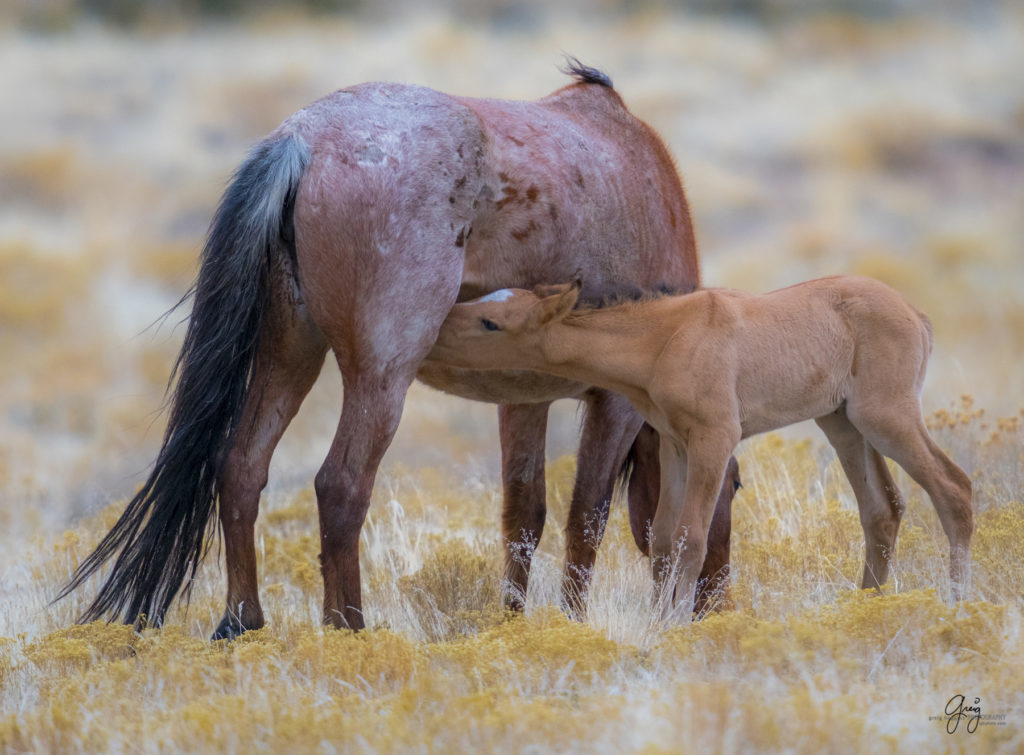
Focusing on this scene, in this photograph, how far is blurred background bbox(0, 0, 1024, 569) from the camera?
15484mm

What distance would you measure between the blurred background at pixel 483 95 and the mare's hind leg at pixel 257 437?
21.0ft

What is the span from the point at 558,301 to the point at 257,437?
132cm

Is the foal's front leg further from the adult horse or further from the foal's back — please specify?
the adult horse

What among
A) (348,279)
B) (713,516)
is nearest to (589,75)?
(348,279)

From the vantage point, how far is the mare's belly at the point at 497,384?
512cm

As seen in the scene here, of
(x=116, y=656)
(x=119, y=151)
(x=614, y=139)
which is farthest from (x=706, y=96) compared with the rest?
(x=116, y=656)

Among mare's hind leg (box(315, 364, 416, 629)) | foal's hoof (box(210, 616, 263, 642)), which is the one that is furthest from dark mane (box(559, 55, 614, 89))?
foal's hoof (box(210, 616, 263, 642))

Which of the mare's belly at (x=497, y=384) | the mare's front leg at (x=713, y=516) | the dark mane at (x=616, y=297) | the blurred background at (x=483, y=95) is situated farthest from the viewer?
the blurred background at (x=483, y=95)

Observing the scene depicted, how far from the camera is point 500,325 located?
14.9ft

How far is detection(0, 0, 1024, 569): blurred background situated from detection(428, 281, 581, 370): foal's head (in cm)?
655

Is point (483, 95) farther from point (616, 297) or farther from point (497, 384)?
point (616, 297)

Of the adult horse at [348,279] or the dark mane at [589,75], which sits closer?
the adult horse at [348,279]

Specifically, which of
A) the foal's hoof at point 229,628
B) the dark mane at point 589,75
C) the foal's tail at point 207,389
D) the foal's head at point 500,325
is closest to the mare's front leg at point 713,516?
the foal's head at point 500,325

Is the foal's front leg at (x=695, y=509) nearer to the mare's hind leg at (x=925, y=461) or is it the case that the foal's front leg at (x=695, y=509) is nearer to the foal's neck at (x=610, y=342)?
the foal's neck at (x=610, y=342)
